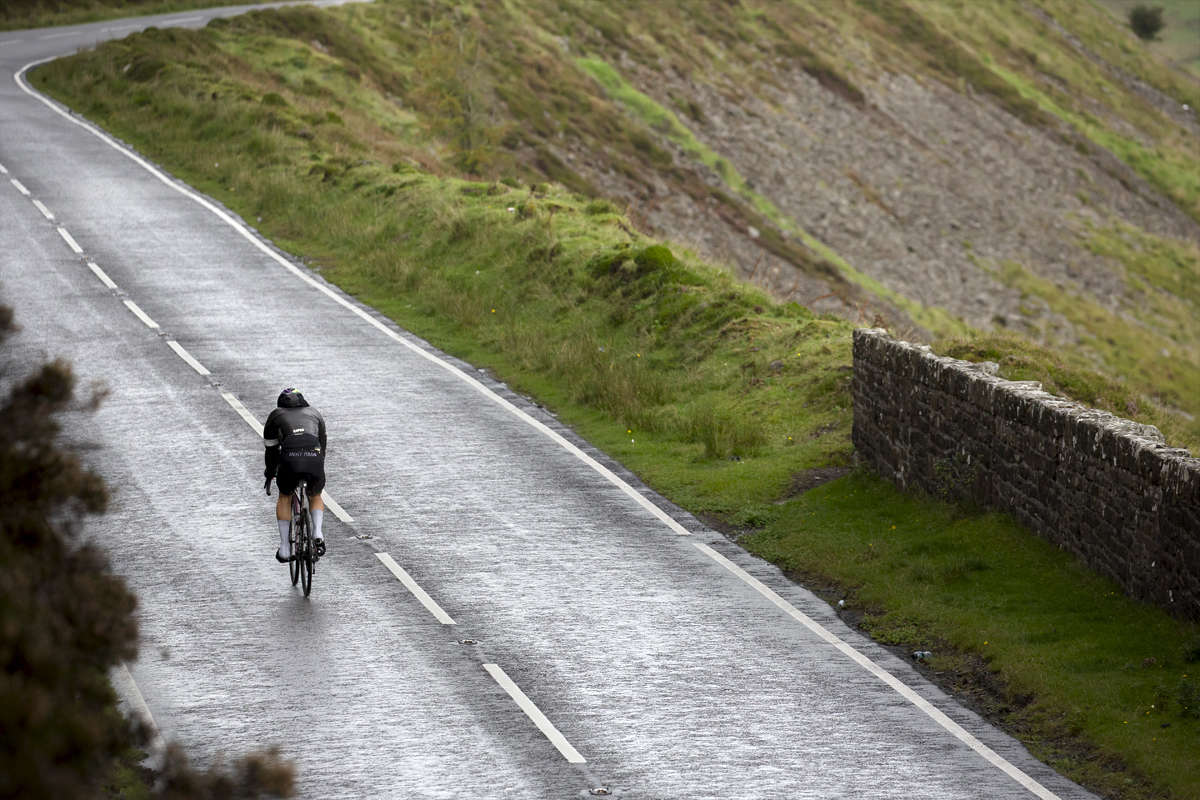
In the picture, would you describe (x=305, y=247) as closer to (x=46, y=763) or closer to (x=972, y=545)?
(x=972, y=545)

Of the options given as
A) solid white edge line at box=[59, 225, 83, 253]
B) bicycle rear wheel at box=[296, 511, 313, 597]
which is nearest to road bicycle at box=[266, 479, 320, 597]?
bicycle rear wheel at box=[296, 511, 313, 597]

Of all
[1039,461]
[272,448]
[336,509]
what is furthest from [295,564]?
[1039,461]

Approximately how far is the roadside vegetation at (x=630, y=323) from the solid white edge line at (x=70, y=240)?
13.6ft

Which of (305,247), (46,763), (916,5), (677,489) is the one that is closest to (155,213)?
(305,247)

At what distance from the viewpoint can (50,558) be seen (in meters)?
4.97

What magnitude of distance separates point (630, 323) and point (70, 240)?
12.5m

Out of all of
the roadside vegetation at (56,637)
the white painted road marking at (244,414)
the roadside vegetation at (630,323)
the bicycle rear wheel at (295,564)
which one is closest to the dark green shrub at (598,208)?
the roadside vegetation at (630,323)

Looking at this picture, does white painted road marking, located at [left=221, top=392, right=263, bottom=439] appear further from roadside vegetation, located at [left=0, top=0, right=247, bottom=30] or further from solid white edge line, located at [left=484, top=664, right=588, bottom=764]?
roadside vegetation, located at [left=0, top=0, right=247, bottom=30]

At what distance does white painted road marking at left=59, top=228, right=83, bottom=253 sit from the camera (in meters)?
25.8

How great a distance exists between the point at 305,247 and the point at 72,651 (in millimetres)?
24006

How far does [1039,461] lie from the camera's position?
12.6 m

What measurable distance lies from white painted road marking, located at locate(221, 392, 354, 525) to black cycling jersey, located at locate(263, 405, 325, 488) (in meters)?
2.05

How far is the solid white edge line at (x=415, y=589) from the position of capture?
37.8 feet

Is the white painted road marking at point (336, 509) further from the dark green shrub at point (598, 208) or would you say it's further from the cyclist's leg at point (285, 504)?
the dark green shrub at point (598, 208)
